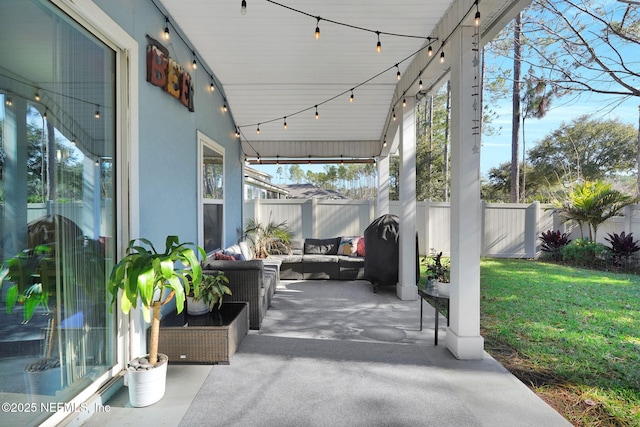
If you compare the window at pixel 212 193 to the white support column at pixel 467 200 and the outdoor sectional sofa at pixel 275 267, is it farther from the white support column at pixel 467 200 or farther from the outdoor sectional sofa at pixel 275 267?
the white support column at pixel 467 200

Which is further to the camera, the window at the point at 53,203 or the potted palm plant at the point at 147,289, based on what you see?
the potted palm plant at the point at 147,289

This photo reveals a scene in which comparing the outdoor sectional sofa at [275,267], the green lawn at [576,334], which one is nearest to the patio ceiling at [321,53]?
the outdoor sectional sofa at [275,267]

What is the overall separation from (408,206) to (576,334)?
2.28m

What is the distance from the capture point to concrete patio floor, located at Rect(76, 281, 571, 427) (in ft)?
6.16

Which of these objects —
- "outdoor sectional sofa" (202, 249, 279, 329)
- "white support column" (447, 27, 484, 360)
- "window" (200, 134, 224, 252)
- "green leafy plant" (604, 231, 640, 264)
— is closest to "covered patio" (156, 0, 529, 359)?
"white support column" (447, 27, 484, 360)

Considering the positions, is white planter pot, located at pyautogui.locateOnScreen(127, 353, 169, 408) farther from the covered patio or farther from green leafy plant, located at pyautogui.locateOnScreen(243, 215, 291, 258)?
green leafy plant, located at pyautogui.locateOnScreen(243, 215, 291, 258)

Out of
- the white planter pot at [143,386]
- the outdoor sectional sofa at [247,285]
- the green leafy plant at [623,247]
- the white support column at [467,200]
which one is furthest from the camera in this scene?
the green leafy plant at [623,247]

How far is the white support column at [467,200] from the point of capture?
2631mm

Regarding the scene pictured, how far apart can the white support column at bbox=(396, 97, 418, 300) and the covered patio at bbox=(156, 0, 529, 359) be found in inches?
0.6

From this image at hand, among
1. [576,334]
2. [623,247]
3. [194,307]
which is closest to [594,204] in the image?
[623,247]

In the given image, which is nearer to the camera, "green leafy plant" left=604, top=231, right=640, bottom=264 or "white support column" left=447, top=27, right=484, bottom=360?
"white support column" left=447, top=27, right=484, bottom=360

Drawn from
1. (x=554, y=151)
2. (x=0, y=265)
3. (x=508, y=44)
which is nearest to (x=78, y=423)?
(x=0, y=265)

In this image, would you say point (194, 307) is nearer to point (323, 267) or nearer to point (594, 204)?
point (323, 267)

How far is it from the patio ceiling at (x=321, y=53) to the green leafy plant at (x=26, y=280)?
254 centimetres
